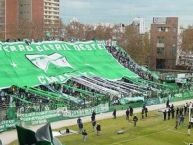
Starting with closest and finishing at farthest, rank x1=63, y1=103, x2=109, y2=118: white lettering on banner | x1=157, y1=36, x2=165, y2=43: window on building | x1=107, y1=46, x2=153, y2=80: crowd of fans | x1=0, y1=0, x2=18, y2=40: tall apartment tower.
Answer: x1=63, y1=103, x2=109, y2=118: white lettering on banner < x1=107, y1=46, x2=153, y2=80: crowd of fans < x1=157, y1=36, x2=165, y2=43: window on building < x1=0, y1=0, x2=18, y2=40: tall apartment tower

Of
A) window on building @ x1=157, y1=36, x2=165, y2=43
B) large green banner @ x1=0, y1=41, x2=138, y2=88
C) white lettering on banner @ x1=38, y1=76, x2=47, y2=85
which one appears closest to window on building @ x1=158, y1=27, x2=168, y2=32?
window on building @ x1=157, y1=36, x2=165, y2=43

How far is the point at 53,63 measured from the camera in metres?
51.2

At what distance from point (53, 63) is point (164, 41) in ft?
159

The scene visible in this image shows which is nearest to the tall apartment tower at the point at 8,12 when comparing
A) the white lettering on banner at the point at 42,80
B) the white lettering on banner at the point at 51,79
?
the white lettering on banner at the point at 51,79

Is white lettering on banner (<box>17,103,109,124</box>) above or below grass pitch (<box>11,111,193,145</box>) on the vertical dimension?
above

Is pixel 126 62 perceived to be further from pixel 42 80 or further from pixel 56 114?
pixel 56 114

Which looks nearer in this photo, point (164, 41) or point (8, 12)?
point (164, 41)

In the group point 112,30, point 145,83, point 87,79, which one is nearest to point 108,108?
point 87,79

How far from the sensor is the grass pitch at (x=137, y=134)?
29.7m

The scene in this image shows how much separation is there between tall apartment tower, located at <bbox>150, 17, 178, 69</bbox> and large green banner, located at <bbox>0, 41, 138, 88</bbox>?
35.4m

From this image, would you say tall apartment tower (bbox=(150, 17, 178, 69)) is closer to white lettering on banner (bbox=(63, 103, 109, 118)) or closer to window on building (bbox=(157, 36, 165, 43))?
window on building (bbox=(157, 36, 165, 43))

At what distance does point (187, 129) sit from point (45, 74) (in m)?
19.6

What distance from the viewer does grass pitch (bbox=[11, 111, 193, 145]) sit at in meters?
29.7

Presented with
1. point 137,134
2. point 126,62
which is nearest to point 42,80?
point 137,134
